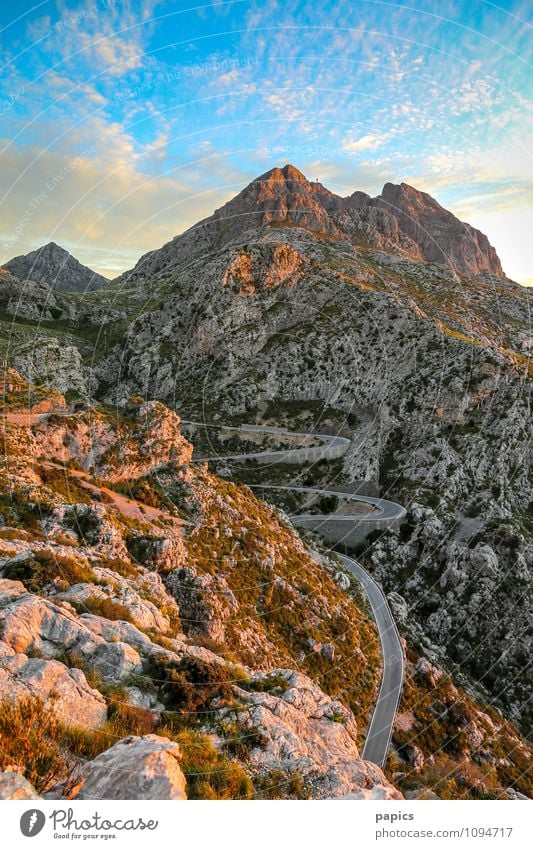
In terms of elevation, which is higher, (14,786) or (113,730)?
(14,786)

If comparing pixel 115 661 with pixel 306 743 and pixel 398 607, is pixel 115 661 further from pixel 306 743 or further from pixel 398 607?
pixel 398 607

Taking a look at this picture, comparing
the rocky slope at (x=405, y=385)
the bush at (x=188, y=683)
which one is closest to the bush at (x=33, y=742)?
the bush at (x=188, y=683)

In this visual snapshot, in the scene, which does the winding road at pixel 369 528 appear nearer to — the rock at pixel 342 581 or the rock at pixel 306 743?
the rock at pixel 342 581

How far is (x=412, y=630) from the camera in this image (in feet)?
129

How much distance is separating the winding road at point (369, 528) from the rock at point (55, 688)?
2159 centimetres

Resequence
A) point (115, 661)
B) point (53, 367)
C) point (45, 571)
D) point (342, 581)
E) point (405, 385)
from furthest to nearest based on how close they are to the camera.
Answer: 1. point (405, 385)
2. point (53, 367)
3. point (342, 581)
4. point (45, 571)
5. point (115, 661)

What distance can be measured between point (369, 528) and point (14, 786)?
182 ft

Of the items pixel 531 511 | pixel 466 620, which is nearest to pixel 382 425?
pixel 531 511

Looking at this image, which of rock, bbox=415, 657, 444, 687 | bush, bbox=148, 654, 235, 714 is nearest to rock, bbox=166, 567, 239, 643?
bush, bbox=148, 654, 235, 714

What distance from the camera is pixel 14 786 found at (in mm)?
5844

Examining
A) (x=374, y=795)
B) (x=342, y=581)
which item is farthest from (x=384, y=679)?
(x=374, y=795)
